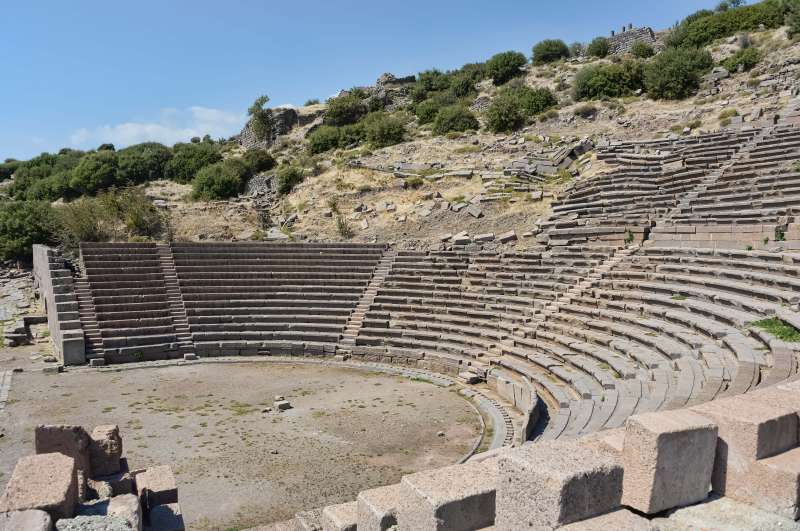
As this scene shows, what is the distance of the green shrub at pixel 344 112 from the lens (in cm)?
5200

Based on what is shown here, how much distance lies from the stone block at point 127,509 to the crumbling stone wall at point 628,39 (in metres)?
53.6

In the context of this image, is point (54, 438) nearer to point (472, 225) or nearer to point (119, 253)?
point (119, 253)

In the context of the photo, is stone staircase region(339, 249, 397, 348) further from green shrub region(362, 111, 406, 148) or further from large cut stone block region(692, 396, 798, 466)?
green shrub region(362, 111, 406, 148)

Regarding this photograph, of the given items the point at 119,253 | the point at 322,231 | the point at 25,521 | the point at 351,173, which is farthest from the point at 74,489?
the point at 351,173

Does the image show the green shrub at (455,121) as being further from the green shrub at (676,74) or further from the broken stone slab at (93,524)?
the broken stone slab at (93,524)

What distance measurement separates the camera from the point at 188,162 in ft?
156

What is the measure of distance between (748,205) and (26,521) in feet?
62.1

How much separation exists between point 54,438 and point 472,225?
19457 millimetres

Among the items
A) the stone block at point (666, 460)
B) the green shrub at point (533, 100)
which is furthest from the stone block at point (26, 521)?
the green shrub at point (533, 100)

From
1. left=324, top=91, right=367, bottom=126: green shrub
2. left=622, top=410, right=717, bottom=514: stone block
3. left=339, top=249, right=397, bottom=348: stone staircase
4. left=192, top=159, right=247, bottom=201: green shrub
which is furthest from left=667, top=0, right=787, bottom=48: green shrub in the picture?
left=622, top=410, right=717, bottom=514: stone block

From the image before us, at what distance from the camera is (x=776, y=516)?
4.32 meters

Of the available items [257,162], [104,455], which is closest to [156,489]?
[104,455]

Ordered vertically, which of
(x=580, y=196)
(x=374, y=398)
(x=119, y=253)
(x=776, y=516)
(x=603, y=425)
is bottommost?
(x=374, y=398)

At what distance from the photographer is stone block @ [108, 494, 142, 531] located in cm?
502
